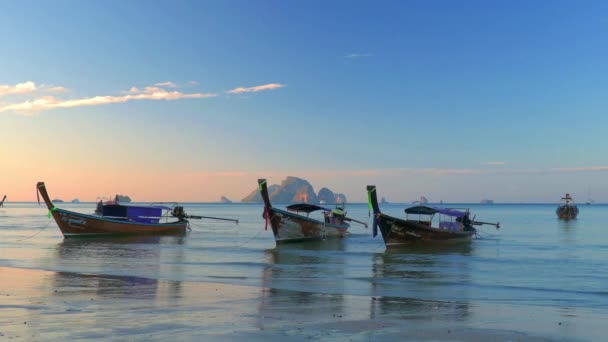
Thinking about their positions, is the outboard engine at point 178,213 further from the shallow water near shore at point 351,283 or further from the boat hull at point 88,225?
the shallow water near shore at point 351,283

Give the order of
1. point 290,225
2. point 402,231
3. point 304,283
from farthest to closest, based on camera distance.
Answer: point 290,225, point 402,231, point 304,283

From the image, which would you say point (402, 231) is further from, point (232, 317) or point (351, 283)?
point (232, 317)

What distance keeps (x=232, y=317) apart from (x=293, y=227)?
27868mm

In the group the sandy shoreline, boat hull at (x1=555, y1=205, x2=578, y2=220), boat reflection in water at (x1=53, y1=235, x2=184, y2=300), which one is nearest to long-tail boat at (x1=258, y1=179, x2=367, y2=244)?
boat reflection in water at (x1=53, y1=235, x2=184, y2=300)

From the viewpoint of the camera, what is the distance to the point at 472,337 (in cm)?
1025

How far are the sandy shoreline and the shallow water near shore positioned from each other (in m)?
0.05

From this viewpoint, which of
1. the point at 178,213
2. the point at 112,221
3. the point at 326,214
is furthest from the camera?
the point at 178,213

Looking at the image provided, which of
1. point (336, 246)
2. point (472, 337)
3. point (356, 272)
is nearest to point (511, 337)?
point (472, 337)

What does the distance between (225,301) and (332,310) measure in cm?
269

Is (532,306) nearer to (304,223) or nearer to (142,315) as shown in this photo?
(142,315)

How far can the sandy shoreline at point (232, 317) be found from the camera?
9938mm

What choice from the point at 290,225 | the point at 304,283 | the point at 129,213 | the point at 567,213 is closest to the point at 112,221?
the point at 129,213

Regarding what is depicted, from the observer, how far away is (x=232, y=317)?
1159 centimetres

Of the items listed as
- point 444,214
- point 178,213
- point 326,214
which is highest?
point 444,214
